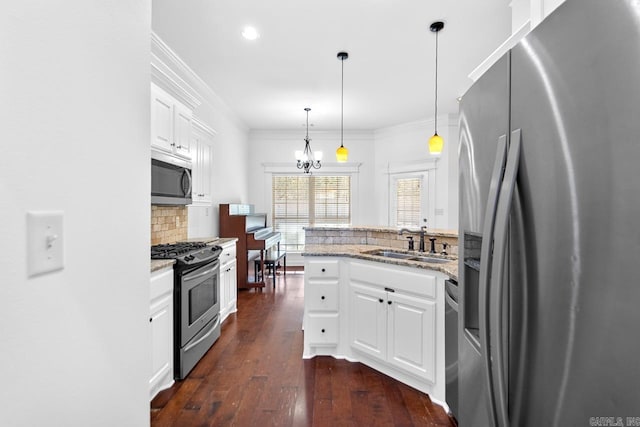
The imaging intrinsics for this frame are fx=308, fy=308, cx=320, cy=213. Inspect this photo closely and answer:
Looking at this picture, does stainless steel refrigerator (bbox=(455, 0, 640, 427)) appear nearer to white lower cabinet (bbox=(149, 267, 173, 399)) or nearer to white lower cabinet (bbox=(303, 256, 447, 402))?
white lower cabinet (bbox=(303, 256, 447, 402))

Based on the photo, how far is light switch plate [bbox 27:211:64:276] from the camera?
1.77ft

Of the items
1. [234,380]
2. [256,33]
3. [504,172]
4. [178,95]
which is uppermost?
[256,33]

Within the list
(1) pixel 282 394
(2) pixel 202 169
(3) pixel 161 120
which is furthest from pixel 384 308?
(2) pixel 202 169

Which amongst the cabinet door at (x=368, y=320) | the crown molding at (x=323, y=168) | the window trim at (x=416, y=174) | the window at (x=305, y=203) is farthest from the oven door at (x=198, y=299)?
the window trim at (x=416, y=174)

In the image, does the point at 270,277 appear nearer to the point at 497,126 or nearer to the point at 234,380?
the point at 234,380

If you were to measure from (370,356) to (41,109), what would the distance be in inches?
98.7

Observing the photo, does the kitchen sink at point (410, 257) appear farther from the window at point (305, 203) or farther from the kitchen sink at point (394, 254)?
the window at point (305, 203)

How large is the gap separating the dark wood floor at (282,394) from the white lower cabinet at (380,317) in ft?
0.40

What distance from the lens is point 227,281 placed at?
142 inches

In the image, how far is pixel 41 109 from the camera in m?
0.56

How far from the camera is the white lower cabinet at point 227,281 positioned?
3.41 metres

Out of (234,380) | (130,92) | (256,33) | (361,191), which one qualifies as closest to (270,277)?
(361,191)

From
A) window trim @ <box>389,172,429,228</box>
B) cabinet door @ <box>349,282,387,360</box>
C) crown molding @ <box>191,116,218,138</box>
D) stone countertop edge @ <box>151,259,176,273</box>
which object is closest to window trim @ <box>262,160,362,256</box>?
window trim @ <box>389,172,429,228</box>

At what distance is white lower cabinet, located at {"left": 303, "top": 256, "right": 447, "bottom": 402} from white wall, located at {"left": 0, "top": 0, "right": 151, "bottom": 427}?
66.4 inches
